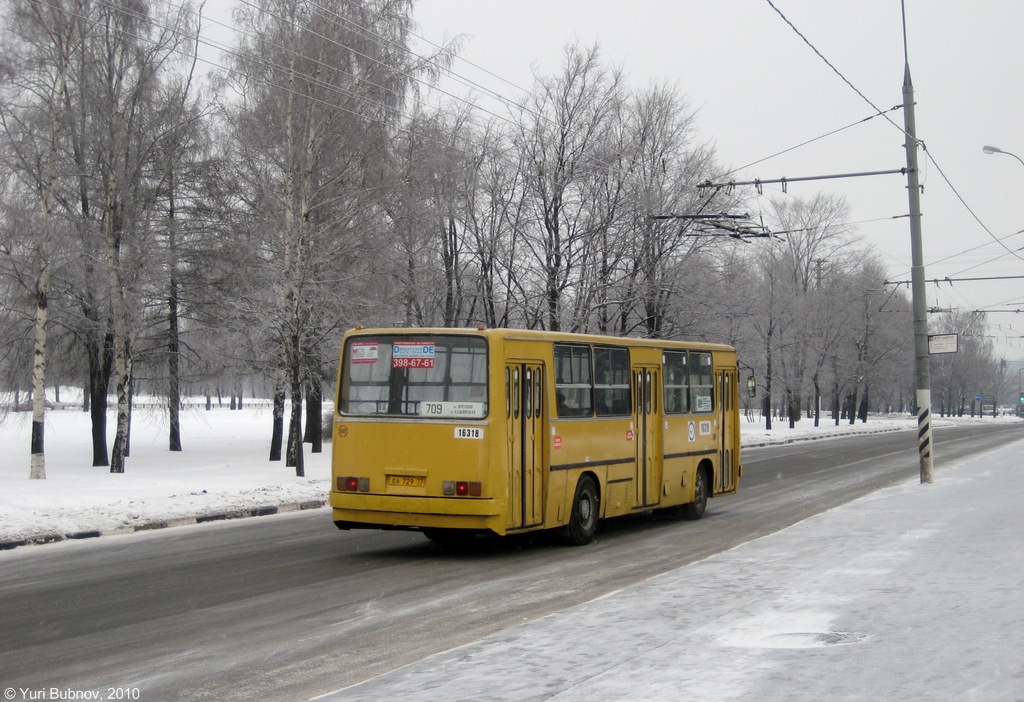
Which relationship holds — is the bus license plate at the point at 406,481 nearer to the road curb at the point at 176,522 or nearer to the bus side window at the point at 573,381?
the bus side window at the point at 573,381

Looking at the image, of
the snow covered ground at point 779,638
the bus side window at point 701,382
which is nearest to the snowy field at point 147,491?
the bus side window at point 701,382

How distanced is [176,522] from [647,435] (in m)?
7.19

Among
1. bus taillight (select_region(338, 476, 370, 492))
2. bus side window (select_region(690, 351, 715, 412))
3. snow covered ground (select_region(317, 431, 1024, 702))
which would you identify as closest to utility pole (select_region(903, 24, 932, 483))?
bus side window (select_region(690, 351, 715, 412))

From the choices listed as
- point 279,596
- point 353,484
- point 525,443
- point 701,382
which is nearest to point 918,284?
point 701,382

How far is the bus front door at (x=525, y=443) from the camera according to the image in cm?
1340

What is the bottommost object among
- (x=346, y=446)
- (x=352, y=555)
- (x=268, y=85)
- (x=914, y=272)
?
(x=352, y=555)

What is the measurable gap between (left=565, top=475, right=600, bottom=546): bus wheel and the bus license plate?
2270 millimetres

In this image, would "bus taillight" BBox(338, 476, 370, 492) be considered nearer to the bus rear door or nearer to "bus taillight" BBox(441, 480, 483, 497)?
"bus taillight" BBox(441, 480, 483, 497)

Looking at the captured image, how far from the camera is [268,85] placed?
28.4 metres

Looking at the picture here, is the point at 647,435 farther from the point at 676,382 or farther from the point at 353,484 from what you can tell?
the point at 353,484

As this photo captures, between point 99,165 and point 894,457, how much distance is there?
85.4 feet

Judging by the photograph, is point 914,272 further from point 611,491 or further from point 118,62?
point 118,62

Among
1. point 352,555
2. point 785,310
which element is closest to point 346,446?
point 352,555

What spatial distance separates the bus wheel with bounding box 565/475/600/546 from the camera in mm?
14612
